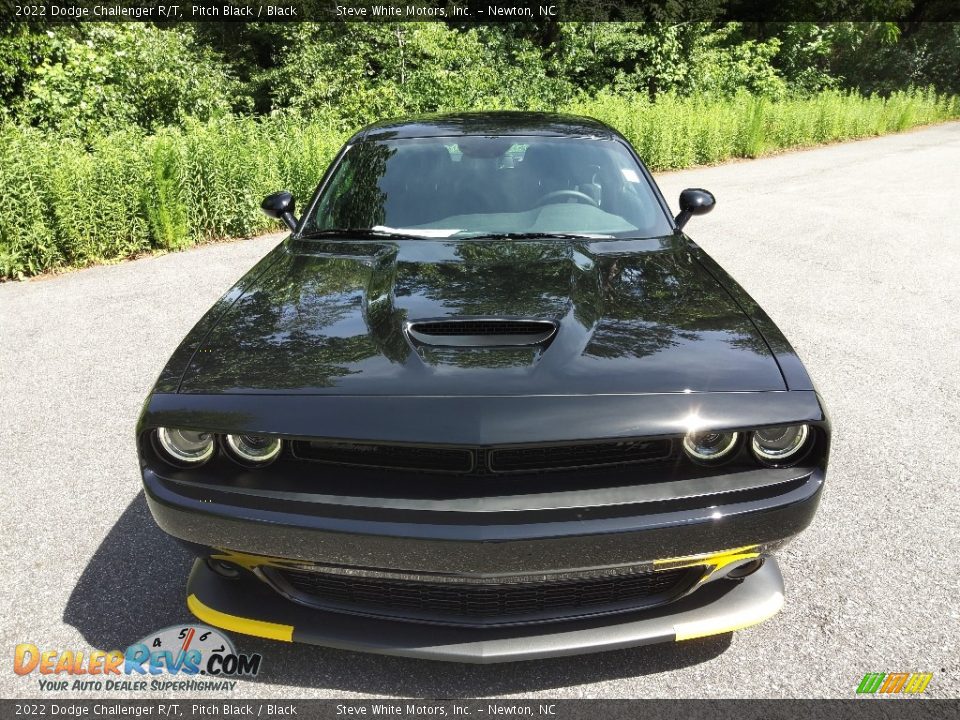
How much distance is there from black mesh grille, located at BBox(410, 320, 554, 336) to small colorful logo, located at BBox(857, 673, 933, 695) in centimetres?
140

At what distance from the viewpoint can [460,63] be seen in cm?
1834

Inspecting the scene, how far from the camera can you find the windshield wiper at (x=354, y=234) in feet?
10.0

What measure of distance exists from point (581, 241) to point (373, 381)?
137cm

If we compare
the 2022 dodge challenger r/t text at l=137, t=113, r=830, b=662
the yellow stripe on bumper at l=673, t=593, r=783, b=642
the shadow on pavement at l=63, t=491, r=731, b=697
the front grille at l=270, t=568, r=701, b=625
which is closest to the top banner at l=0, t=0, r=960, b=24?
the shadow on pavement at l=63, t=491, r=731, b=697

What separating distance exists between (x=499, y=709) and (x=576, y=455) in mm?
770

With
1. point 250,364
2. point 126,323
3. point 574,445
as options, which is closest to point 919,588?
point 574,445

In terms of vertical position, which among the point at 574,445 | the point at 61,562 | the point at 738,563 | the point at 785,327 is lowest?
the point at 785,327

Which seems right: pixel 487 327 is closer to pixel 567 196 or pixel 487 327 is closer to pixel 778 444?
pixel 778 444

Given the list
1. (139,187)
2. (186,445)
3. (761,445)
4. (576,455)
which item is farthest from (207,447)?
(139,187)

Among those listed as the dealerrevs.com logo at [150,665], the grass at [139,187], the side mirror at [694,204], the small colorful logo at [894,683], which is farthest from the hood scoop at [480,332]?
the grass at [139,187]

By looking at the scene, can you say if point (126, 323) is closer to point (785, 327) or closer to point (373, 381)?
point (373, 381)

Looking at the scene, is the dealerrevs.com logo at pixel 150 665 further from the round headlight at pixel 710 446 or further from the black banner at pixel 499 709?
the round headlight at pixel 710 446

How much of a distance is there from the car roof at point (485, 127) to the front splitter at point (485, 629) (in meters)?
2.39

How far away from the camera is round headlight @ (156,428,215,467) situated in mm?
1951
